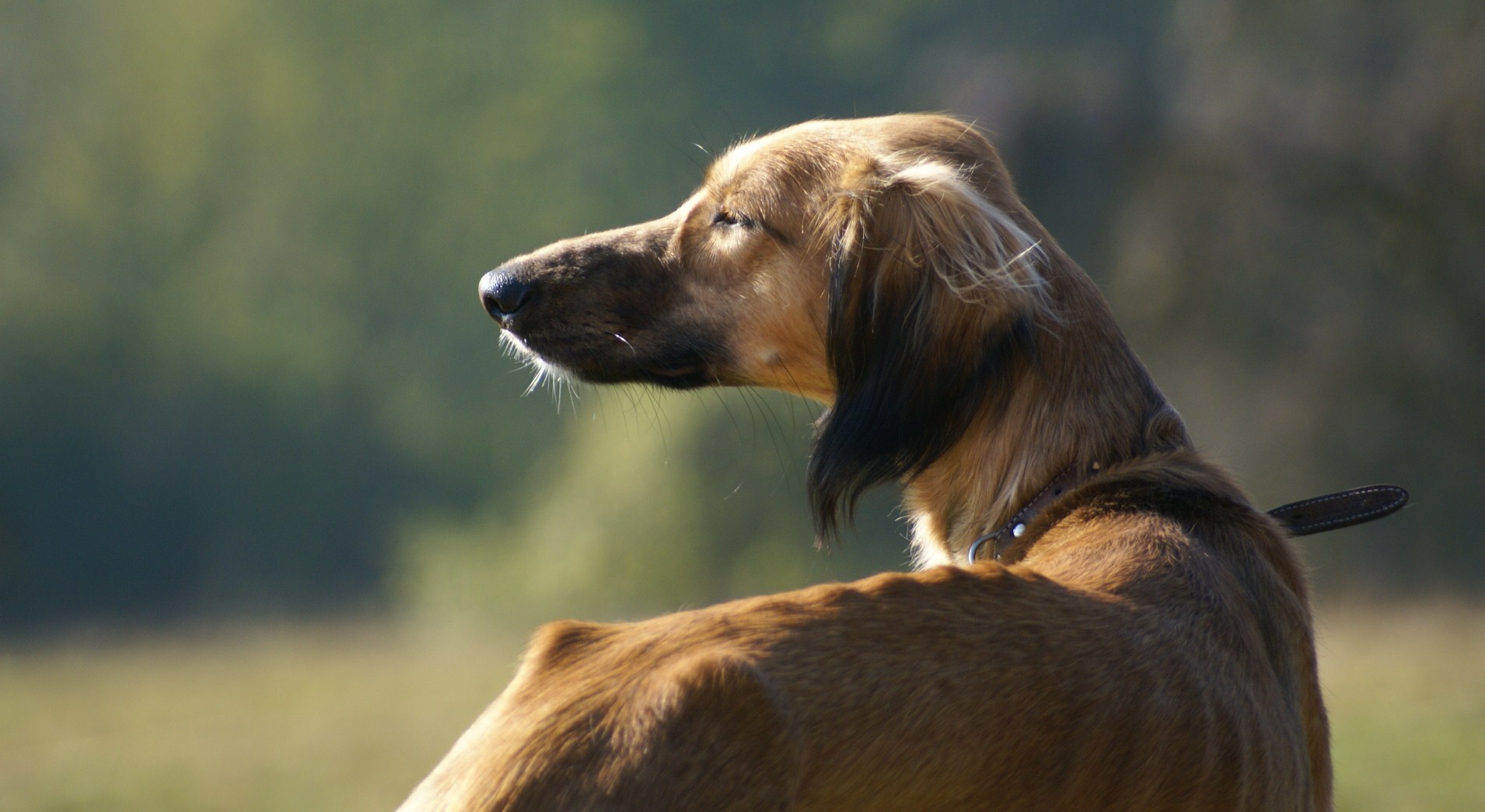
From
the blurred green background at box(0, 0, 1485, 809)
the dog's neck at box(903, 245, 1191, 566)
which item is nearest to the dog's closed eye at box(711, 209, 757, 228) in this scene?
the dog's neck at box(903, 245, 1191, 566)

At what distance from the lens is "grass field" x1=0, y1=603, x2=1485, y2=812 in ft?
27.6

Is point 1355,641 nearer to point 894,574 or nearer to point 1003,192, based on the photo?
point 1003,192

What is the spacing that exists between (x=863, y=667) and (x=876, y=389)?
1.25 m

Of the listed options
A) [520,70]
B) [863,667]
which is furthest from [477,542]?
[863,667]

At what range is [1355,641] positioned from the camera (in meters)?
12.2

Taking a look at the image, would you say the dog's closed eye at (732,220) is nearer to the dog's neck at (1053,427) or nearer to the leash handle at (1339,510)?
the dog's neck at (1053,427)

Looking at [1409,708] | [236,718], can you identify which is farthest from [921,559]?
[236,718]

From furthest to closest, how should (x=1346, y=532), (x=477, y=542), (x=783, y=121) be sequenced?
1. (x=783, y=121)
2. (x=477, y=542)
3. (x=1346, y=532)

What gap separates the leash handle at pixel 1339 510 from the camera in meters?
3.22

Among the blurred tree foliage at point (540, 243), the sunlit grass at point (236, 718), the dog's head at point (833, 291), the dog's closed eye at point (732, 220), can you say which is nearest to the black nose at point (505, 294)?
the dog's head at point (833, 291)

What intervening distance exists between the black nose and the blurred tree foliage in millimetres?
10472

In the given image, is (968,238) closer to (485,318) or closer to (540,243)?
(540,243)

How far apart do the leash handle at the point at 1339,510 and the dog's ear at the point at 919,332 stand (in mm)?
719

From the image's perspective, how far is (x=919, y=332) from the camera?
311cm
